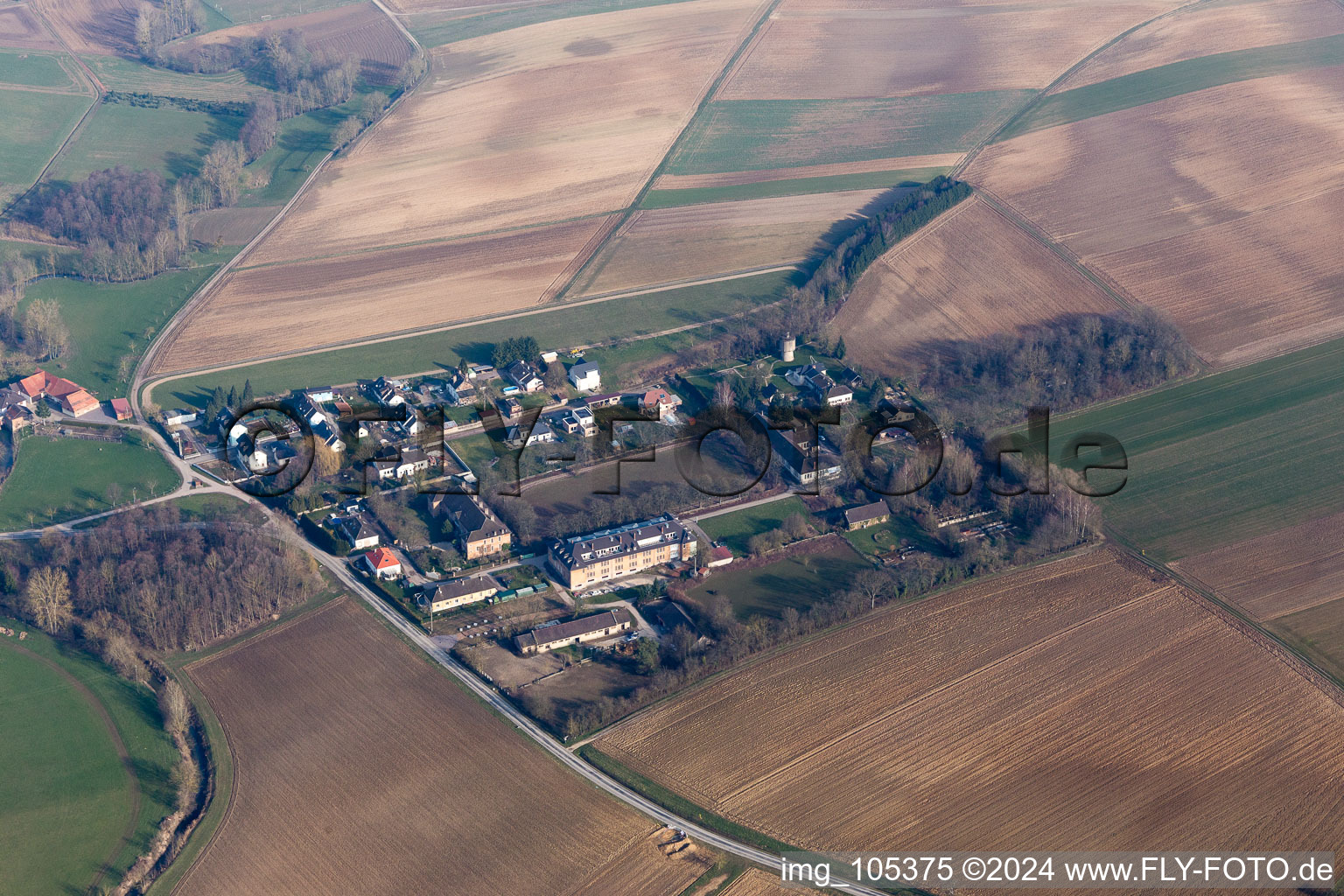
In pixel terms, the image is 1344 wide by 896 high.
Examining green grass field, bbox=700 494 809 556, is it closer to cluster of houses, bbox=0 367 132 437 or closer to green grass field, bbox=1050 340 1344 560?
green grass field, bbox=1050 340 1344 560

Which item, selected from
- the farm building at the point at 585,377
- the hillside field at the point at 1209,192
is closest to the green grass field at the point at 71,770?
the farm building at the point at 585,377

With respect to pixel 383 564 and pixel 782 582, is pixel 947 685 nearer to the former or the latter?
pixel 782 582

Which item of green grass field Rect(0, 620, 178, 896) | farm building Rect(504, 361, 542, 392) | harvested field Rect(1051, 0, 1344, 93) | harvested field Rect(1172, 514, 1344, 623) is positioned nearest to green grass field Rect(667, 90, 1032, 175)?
harvested field Rect(1051, 0, 1344, 93)

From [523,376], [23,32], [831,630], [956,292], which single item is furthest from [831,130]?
[23,32]

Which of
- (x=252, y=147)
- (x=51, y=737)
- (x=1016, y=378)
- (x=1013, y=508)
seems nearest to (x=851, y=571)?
(x=1013, y=508)

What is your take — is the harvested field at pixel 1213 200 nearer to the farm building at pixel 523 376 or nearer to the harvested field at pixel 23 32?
the farm building at pixel 523 376

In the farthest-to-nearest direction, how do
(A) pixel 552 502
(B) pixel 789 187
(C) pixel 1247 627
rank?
1. (B) pixel 789 187
2. (A) pixel 552 502
3. (C) pixel 1247 627
